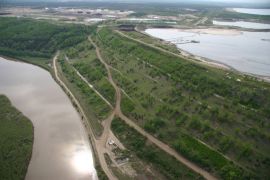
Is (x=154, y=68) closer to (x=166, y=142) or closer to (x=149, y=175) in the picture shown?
(x=166, y=142)

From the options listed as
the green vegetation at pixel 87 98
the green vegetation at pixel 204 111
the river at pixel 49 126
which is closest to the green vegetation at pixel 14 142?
the river at pixel 49 126

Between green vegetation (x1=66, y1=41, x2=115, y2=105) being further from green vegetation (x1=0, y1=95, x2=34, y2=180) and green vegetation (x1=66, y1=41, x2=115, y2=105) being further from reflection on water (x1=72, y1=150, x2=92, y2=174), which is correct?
green vegetation (x1=0, y1=95, x2=34, y2=180)

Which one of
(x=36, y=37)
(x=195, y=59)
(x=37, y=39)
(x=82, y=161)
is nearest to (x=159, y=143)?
(x=82, y=161)

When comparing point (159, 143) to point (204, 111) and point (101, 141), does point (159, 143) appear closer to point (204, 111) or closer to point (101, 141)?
point (101, 141)

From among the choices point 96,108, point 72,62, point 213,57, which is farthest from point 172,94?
point 72,62

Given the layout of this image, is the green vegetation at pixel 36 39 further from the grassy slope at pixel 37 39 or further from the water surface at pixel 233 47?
the water surface at pixel 233 47

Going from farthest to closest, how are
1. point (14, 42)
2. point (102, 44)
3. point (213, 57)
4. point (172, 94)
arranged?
point (14, 42)
point (102, 44)
point (213, 57)
point (172, 94)
